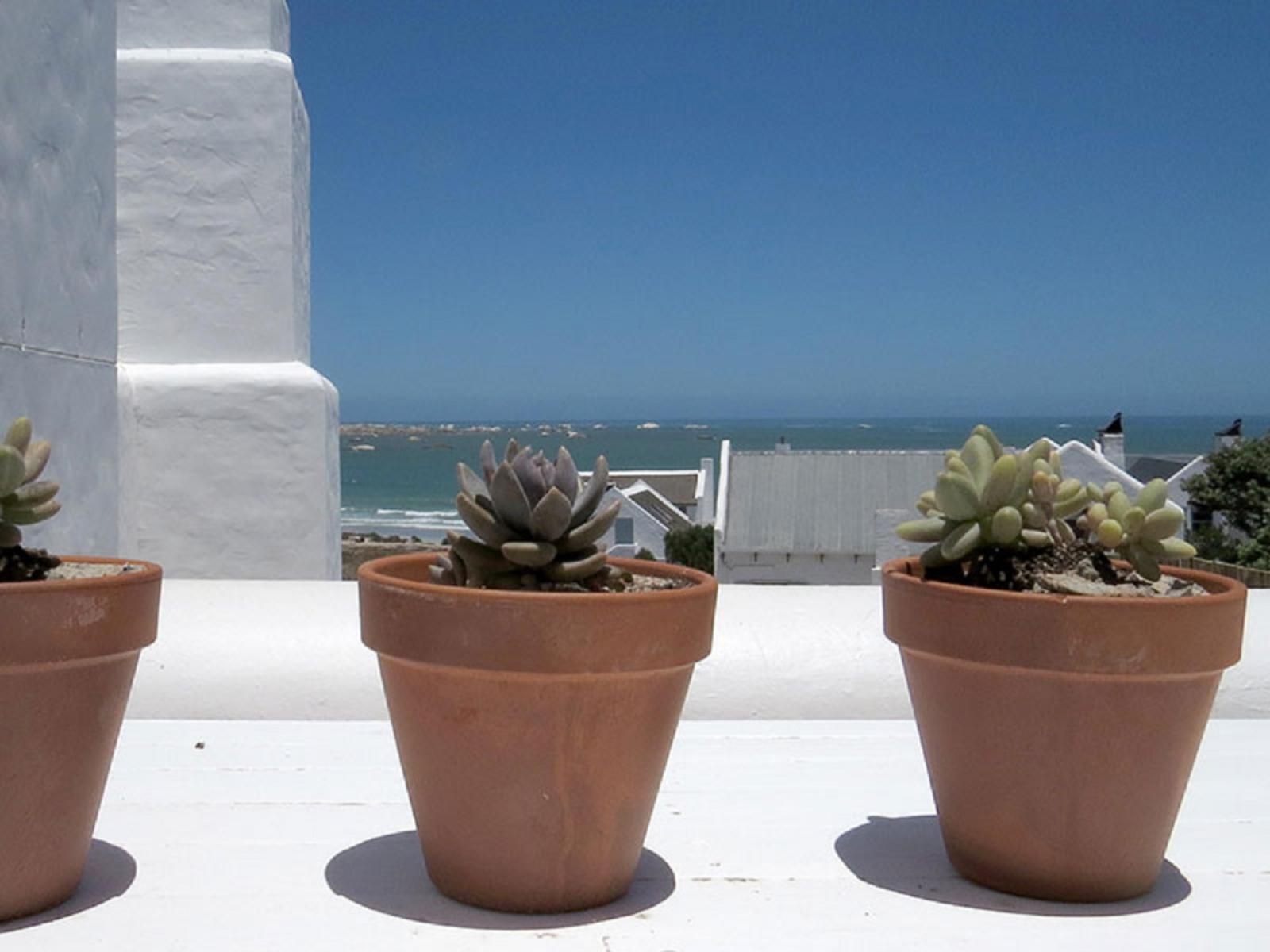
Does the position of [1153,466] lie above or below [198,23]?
below

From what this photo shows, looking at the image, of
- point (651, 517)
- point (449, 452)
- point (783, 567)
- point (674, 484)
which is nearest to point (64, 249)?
point (783, 567)

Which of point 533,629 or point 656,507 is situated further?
point 656,507

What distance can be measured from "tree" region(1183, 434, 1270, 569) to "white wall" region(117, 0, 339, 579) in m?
16.6

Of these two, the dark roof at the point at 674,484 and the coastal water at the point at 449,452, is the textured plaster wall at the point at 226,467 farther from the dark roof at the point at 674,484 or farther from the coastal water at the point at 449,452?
the dark roof at the point at 674,484

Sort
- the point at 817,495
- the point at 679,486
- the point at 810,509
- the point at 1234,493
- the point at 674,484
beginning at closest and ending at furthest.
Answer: the point at 810,509
the point at 817,495
the point at 1234,493
the point at 679,486
the point at 674,484

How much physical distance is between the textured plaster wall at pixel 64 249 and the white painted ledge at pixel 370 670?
776mm

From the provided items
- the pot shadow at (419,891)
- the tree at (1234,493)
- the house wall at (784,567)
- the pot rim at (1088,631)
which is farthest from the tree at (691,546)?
the pot rim at (1088,631)

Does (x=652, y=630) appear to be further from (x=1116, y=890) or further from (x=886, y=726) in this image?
(x=886, y=726)

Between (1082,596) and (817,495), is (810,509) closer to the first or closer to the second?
(817,495)

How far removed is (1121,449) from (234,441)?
64.5 ft

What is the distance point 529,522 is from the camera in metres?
0.96

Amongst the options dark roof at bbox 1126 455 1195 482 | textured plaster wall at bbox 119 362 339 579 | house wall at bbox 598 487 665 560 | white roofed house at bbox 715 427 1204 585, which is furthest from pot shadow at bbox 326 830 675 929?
dark roof at bbox 1126 455 1195 482

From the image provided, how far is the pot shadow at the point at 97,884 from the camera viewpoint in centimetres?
95

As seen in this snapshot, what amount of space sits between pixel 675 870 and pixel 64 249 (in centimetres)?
243
